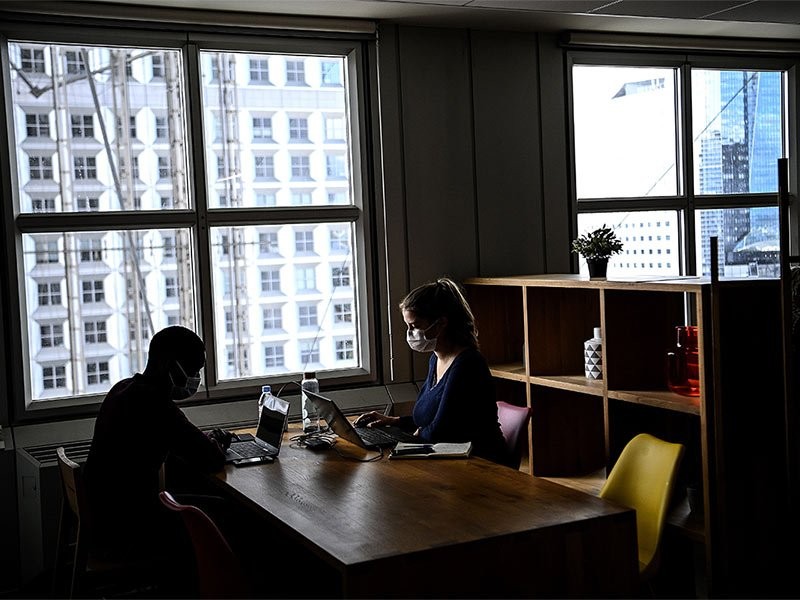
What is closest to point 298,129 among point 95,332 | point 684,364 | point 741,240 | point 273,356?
point 273,356

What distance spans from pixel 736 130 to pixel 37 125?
13.1 feet

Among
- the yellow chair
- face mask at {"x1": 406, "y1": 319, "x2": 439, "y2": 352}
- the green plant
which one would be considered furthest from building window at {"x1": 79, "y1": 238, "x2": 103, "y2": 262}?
the yellow chair

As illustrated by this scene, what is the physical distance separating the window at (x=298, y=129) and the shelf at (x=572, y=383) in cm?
169

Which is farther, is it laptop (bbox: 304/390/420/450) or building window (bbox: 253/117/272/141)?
building window (bbox: 253/117/272/141)

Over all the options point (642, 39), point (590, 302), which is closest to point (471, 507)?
point (590, 302)

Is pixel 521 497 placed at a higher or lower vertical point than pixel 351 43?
lower

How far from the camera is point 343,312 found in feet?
16.1

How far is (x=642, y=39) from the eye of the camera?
17.5ft

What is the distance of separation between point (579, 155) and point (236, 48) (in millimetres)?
2013

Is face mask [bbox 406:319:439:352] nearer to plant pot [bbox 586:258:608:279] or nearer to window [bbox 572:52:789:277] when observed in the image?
plant pot [bbox 586:258:608:279]

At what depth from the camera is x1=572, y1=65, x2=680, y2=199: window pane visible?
5.36m

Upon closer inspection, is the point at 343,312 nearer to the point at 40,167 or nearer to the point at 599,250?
the point at 599,250

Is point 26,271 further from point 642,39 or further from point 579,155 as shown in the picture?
point 642,39

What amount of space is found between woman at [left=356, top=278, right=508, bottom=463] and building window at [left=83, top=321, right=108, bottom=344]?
1.34 m
